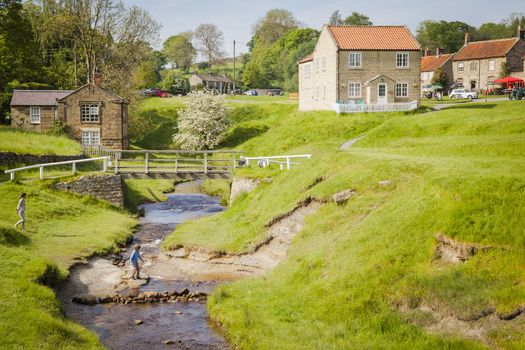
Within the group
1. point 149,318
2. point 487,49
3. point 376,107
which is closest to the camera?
point 149,318

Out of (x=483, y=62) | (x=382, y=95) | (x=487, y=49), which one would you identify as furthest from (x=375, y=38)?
(x=487, y=49)

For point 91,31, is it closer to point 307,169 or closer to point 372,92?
point 372,92

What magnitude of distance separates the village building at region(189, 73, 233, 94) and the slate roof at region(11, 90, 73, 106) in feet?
182

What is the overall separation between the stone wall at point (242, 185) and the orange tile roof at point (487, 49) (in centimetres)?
6143

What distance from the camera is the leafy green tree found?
135375mm

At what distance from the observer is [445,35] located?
449ft

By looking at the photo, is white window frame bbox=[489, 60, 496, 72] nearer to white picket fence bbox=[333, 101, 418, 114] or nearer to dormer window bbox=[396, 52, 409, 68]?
dormer window bbox=[396, 52, 409, 68]

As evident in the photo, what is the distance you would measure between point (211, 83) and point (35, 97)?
217 feet

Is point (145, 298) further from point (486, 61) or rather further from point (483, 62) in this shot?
point (483, 62)

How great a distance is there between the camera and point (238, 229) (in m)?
33.1

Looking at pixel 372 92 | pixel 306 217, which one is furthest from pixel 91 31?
pixel 306 217

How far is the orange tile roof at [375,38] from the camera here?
62.7m

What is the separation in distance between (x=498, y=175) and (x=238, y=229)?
14.9 meters

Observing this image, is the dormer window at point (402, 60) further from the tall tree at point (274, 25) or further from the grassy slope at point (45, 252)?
the tall tree at point (274, 25)
